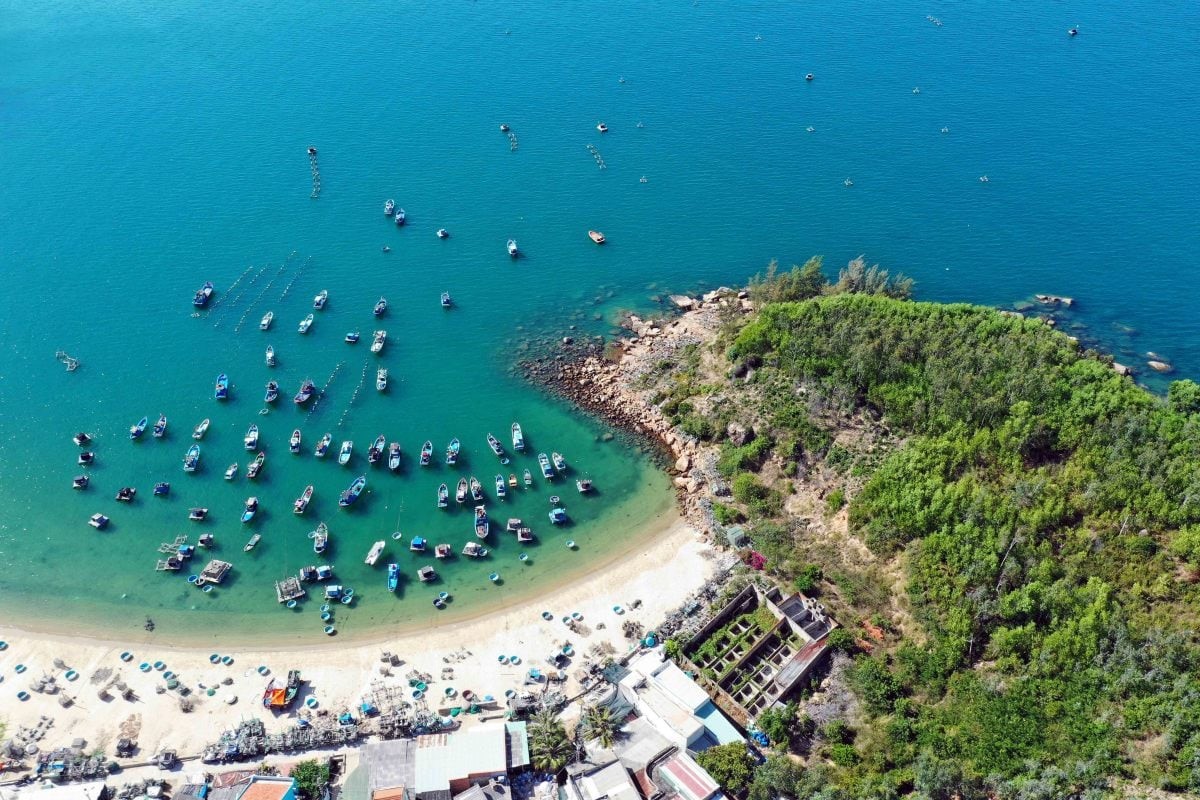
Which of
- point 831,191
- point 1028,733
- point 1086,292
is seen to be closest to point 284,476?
point 1028,733

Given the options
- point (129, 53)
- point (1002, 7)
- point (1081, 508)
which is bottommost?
point (1081, 508)

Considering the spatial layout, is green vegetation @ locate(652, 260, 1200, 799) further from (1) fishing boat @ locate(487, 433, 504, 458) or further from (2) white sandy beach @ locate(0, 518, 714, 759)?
(1) fishing boat @ locate(487, 433, 504, 458)

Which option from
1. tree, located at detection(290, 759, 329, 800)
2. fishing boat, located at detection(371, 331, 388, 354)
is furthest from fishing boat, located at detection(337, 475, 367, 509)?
tree, located at detection(290, 759, 329, 800)

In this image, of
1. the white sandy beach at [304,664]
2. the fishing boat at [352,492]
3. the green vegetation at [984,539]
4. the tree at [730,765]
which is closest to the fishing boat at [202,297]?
the fishing boat at [352,492]

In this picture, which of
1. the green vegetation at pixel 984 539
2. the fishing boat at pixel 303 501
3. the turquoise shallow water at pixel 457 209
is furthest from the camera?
the turquoise shallow water at pixel 457 209

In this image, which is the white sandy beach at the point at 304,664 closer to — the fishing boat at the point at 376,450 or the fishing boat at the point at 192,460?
the fishing boat at the point at 192,460

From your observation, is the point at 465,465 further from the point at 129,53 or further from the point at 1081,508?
the point at 129,53

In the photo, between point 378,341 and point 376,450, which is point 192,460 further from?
point 378,341
